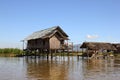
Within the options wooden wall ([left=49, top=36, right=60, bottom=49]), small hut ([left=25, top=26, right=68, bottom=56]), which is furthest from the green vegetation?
wooden wall ([left=49, top=36, right=60, bottom=49])

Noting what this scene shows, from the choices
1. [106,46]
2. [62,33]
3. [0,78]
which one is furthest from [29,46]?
[0,78]

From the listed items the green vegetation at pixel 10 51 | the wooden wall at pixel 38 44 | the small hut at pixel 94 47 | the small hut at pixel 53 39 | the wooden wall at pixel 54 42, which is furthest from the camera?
the green vegetation at pixel 10 51

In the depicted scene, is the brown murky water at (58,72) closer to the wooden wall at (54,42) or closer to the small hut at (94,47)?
Answer: the wooden wall at (54,42)

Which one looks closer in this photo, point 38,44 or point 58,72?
point 58,72

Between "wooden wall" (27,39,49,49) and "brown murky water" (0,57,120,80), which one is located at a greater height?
"wooden wall" (27,39,49,49)

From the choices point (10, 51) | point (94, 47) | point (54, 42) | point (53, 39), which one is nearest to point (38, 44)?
point (54, 42)

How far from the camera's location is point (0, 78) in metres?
17.9

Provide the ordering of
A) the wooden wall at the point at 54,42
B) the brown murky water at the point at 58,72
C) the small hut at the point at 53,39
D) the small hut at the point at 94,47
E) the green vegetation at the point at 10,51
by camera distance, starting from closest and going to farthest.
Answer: the brown murky water at the point at 58,72
the small hut at the point at 53,39
the wooden wall at the point at 54,42
the small hut at the point at 94,47
the green vegetation at the point at 10,51

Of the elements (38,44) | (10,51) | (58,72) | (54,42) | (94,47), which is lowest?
(58,72)

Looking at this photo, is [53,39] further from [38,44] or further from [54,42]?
[38,44]

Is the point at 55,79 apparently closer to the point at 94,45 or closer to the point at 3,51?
the point at 94,45

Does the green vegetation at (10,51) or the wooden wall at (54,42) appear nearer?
the wooden wall at (54,42)


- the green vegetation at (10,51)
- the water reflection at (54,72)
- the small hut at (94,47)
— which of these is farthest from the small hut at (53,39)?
the green vegetation at (10,51)

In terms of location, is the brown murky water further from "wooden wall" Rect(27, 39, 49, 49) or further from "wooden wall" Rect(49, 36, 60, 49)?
"wooden wall" Rect(27, 39, 49, 49)
